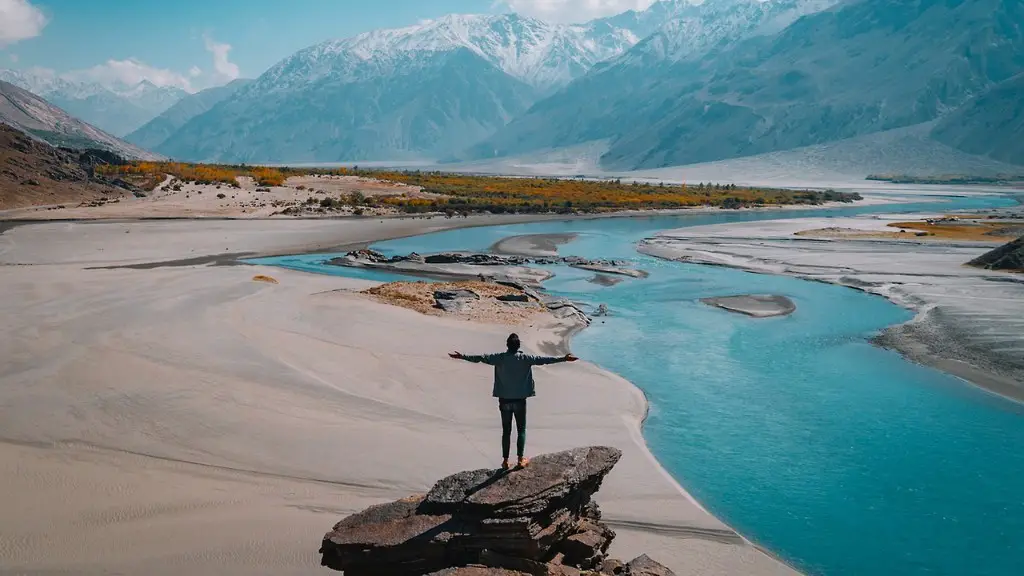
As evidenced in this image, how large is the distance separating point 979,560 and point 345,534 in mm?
8540

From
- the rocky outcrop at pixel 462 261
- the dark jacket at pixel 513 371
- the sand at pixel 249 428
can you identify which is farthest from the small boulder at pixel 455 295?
the dark jacket at pixel 513 371

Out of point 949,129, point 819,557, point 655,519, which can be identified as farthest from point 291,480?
point 949,129

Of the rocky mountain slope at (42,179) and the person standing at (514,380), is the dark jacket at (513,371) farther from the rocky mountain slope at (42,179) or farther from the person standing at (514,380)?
the rocky mountain slope at (42,179)

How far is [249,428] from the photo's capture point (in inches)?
500

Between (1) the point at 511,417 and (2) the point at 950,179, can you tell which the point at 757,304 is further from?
(2) the point at 950,179

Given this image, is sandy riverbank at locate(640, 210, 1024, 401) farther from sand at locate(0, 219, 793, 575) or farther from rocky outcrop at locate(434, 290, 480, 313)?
rocky outcrop at locate(434, 290, 480, 313)

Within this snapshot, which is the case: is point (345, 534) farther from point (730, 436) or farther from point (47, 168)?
point (47, 168)

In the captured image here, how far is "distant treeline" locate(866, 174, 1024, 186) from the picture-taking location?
509 ft

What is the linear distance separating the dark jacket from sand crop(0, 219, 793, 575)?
114 inches

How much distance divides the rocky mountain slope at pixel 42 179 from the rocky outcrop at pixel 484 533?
6078cm

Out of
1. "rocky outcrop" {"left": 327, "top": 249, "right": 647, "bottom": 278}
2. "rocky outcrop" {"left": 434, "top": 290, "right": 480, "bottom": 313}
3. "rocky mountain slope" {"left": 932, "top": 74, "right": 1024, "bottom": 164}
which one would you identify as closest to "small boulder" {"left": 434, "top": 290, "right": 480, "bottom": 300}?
"rocky outcrop" {"left": 434, "top": 290, "right": 480, "bottom": 313}

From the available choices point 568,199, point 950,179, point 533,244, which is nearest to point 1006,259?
point 533,244

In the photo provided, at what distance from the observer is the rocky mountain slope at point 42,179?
59.4 metres

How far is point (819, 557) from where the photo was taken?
33.5 feet
